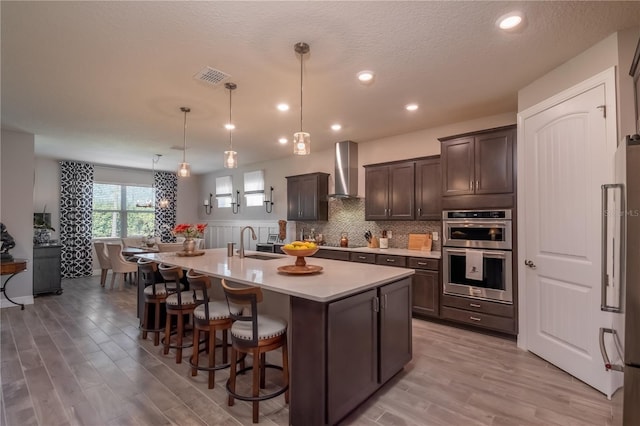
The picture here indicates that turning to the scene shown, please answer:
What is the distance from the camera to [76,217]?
7074 mm

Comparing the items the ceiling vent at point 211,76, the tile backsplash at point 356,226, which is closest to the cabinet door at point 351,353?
the ceiling vent at point 211,76

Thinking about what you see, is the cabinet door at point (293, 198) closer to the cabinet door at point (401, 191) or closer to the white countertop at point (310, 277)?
the cabinet door at point (401, 191)

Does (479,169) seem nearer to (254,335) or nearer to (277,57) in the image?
(277,57)

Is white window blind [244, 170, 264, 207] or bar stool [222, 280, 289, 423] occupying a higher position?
white window blind [244, 170, 264, 207]

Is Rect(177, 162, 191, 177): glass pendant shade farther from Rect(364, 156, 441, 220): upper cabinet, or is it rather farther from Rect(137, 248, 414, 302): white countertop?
Rect(364, 156, 441, 220): upper cabinet

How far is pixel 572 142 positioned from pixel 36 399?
4774 mm

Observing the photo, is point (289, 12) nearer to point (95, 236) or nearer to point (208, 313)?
point (208, 313)

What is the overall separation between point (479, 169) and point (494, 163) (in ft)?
0.56

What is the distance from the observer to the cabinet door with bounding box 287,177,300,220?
612 centimetres

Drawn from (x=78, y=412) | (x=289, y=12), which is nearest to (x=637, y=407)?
(x=289, y=12)

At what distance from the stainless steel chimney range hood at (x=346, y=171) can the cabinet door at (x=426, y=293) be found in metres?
1.95

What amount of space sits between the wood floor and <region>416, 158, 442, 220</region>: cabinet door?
1.66 meters

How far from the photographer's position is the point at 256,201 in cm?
759

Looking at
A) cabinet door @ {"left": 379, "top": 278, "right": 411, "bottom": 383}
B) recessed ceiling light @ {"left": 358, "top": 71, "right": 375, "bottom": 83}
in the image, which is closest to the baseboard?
cabinet door @ {"left": 379, "top": 278, "right": 411, "bottom": 383}
